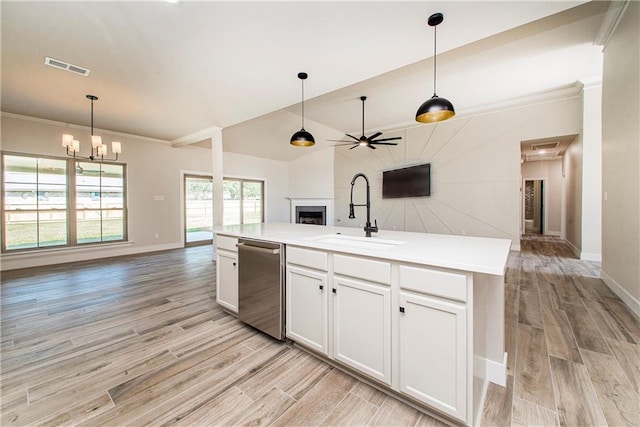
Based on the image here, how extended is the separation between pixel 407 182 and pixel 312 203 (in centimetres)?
313

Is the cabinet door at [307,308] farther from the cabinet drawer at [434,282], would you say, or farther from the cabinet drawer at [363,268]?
the cabinet drawer at [434,282]

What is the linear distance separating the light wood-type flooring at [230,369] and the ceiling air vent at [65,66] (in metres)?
2.75

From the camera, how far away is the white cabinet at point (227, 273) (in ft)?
8.19

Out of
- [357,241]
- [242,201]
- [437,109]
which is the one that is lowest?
[357,241]

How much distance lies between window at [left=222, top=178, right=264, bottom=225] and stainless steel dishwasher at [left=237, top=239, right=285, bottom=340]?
5.40 m

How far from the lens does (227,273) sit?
261 cm

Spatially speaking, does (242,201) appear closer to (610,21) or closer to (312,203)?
(312,203)

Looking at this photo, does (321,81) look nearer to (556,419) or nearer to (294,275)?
(294,275)

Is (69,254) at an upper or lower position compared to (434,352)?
lower

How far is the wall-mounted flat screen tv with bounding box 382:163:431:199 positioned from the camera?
6348 millimetres

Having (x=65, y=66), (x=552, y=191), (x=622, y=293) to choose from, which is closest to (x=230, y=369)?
(x=65, y=66)

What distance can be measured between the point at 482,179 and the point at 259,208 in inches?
249

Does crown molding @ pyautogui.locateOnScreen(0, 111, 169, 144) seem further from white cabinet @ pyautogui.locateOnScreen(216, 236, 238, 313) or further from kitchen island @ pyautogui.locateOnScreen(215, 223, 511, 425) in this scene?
kitchen island @ pyautogui.locateOnScreen(215, 223, 511, 425)

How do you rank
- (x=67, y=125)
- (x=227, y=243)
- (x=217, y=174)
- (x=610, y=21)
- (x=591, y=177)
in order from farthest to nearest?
(x=217, y=174) < (x=67, y=125) < (x=591, y=177) < (x=610, y=21) < (x=227, y=243)
